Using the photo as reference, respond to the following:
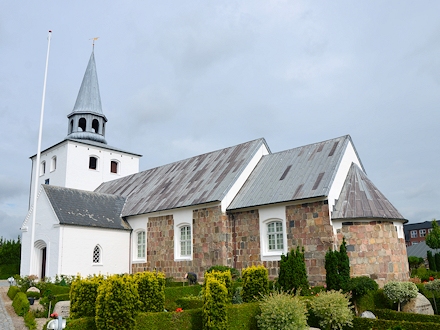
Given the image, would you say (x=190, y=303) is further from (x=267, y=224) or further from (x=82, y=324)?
(x=267, y=224)

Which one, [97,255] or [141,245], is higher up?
[141,245]

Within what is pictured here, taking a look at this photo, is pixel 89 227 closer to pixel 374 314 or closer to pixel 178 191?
pixel 178 191

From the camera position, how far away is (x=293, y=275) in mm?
12344

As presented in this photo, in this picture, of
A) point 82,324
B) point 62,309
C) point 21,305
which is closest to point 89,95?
point 21,305

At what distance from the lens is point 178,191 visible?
795 inches

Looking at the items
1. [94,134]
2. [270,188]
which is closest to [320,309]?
[270,188]

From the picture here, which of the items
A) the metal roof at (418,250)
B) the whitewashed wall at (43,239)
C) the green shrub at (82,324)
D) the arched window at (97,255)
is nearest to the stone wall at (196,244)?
the arched window at (97,255)

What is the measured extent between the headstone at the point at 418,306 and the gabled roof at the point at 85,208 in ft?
44.5

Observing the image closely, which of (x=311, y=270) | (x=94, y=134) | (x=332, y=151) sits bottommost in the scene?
(x=311, y=270)

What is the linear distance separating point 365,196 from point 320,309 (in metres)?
6.24

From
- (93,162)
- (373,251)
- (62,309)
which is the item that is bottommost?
(62,309)

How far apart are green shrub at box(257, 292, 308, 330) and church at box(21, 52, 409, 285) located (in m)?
4.85

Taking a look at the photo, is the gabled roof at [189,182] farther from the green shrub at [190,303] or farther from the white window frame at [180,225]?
the green shrub at [190,303]

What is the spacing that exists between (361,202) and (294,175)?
3.08 meters
